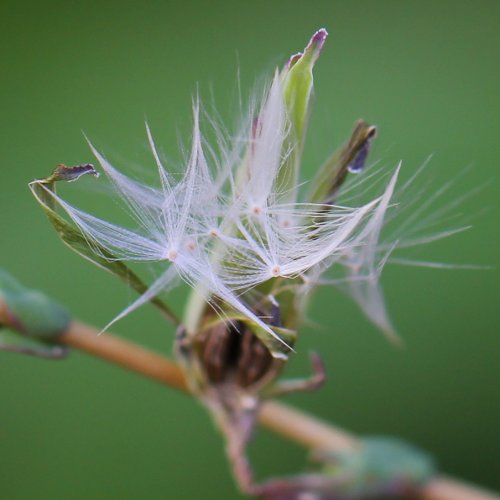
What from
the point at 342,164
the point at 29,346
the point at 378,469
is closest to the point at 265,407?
the point at 378,469

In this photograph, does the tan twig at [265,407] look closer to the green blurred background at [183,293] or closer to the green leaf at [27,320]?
the green leaf at [27,320]

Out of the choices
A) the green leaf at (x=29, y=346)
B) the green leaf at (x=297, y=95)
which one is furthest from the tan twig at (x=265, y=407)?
the green leaf at (x=297, y=95)

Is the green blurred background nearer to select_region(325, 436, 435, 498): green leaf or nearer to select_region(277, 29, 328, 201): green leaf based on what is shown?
select_region(325, 436, 435, 498): green leaf

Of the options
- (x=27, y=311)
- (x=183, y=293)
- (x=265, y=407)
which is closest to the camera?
(x=27, y=311)

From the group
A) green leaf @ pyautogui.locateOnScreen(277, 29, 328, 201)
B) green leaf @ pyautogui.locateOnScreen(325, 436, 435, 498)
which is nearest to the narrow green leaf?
green leaf @ pyautogui.locateOnScreen(277, 29, 328, 201)

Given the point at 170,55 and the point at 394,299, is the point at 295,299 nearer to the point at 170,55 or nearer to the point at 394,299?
the point at 394,299

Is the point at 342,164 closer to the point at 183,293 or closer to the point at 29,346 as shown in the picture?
the point at 29,346
